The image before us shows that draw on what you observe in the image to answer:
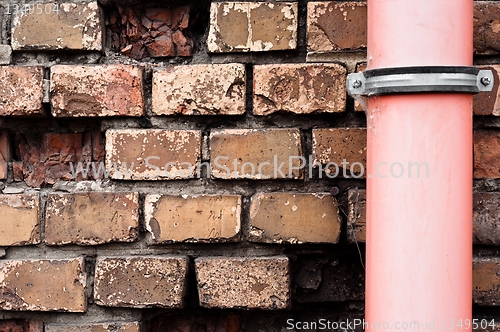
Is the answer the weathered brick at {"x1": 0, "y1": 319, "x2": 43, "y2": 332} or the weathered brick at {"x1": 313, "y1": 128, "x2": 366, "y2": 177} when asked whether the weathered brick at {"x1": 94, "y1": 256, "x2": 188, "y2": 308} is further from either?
the weathered brick at {"x1": 313, "y1": 128, "x2": 366, "y2": 177}

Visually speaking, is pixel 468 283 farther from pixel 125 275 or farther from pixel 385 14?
pixel 125 275

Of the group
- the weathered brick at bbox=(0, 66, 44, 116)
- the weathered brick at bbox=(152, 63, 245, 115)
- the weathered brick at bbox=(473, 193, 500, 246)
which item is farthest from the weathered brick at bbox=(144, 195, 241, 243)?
the weathered brick at bbox=(473, 193, 500, 246)

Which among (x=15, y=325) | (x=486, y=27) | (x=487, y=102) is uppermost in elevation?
(x=486, y=27)

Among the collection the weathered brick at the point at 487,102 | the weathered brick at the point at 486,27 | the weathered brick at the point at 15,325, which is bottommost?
the weathered brick at the point at 15,325

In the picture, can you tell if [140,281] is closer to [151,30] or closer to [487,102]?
[151,30]

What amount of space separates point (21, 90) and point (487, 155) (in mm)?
830

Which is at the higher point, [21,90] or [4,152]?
[21,90]

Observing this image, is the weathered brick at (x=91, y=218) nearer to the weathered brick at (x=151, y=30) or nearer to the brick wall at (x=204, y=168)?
the brick wall at (x=204, y=168)

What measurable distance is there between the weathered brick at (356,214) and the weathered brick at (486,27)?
32 centimetres

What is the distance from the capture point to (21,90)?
944mm

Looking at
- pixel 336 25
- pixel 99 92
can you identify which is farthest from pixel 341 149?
pixel 99 92

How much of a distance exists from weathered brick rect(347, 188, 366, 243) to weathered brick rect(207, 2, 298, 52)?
0.28 meters

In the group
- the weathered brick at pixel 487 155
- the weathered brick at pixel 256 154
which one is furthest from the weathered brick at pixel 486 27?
the weathered brick at pixel 256 154

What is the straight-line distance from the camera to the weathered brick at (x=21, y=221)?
952 mm
